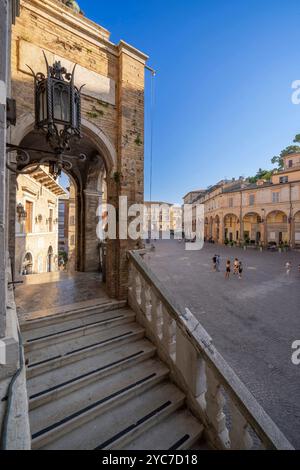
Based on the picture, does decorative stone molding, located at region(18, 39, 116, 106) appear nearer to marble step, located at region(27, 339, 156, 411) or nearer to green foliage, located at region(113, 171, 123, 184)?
green foliage, located at region(113, 171, 123, 184)

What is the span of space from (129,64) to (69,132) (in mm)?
3903

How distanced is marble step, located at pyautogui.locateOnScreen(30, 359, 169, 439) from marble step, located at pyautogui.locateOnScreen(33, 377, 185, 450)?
1.0 inches

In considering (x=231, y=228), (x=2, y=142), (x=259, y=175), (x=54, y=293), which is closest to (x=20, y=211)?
(x=54, y=293)

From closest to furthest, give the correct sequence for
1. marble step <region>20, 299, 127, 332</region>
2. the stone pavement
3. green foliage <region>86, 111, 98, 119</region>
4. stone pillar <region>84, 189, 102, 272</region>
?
1. marble step <region>20, 299, 127, 332</region>
2. the stone pavement
3. green foliage <region>86, 111, 98, 119</region>
4. stone pillar <region>84, 189, 102, 272</region>

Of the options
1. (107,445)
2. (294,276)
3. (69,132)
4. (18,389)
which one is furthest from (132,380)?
(294,276)

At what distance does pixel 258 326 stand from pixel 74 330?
6.34 meters

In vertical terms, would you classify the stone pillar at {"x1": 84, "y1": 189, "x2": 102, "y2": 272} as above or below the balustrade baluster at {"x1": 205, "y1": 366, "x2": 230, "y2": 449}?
above

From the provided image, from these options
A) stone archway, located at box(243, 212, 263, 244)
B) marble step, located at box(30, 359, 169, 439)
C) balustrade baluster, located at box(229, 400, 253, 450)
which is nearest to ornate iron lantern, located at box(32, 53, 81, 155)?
marble step, located at box(30, 359, 169, 439)

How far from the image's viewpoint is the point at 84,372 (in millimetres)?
3049

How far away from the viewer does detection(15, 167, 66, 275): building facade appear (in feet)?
36.1

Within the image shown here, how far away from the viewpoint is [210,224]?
168 ft

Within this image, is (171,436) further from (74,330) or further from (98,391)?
(74,330)

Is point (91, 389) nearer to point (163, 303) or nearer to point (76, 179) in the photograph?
point (163, 303)

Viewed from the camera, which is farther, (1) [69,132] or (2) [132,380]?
(2) [132,380]
